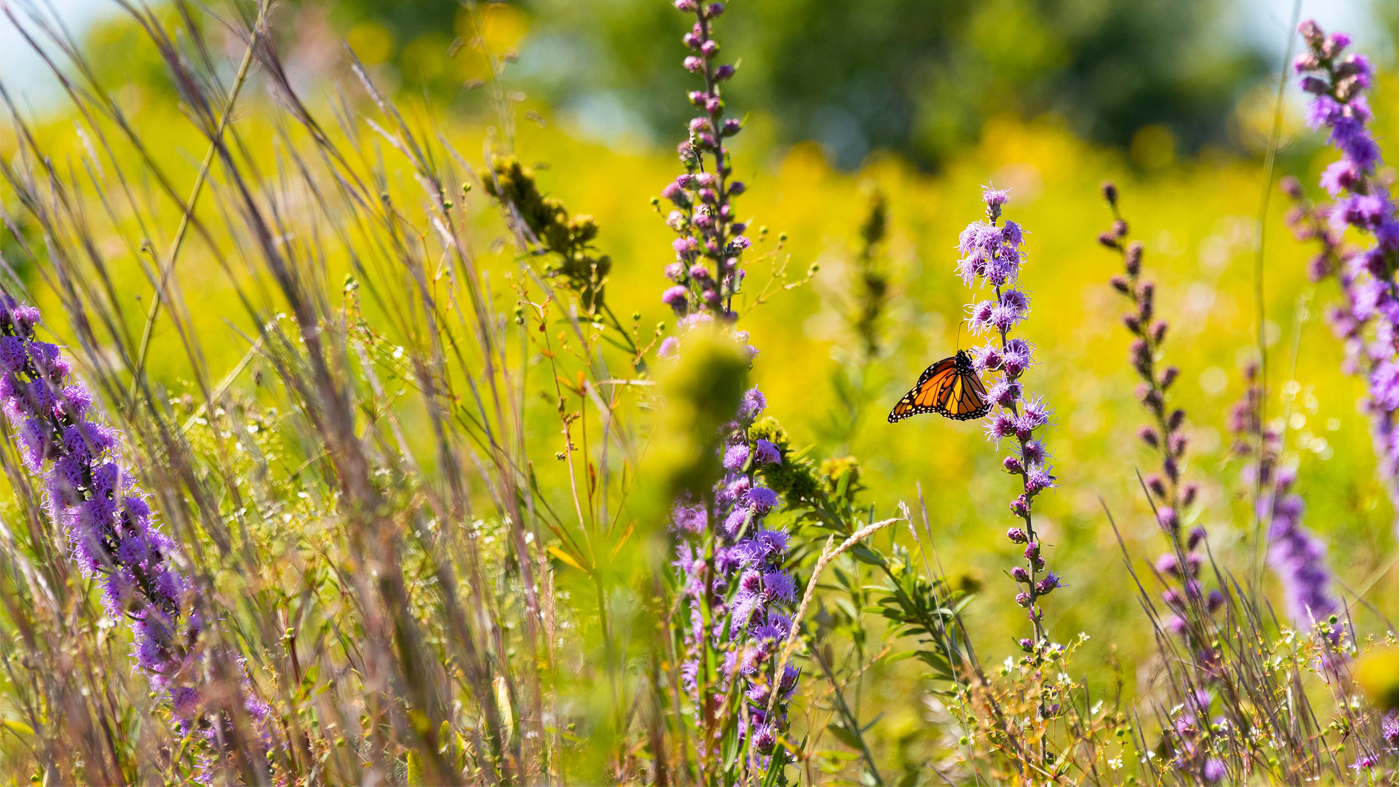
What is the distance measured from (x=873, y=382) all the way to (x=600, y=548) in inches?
71.6

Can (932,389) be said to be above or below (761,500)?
above

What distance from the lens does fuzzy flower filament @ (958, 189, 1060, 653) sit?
3.95ft

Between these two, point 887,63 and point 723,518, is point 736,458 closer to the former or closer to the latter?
point 723,518

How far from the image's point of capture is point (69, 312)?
46.0 inches

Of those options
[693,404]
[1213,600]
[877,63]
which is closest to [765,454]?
[693,404]

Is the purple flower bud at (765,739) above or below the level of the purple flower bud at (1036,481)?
below

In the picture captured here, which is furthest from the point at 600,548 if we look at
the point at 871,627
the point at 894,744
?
the point at 871,627

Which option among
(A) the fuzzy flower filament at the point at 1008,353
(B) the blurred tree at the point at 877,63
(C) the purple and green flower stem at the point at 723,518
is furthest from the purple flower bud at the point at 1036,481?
(B) the blurred tree at the point at 877,63

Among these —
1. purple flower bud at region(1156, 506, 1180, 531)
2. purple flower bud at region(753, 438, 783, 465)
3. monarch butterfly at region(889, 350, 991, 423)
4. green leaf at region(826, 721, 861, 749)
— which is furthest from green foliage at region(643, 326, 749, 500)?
purple flower bud at region(1156, 506, 1180, 531)

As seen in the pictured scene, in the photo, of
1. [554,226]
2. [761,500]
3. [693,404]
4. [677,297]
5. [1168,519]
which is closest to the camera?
[693,404]

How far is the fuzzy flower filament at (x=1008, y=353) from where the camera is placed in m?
1.20

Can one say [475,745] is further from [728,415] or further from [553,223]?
[553,223]

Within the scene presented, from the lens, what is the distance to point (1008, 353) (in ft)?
4.01

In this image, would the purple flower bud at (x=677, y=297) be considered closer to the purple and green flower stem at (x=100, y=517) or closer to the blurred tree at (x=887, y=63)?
the purple and green flower stem at (x=100, y=517)
